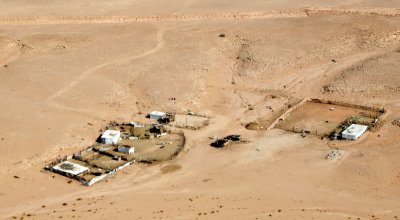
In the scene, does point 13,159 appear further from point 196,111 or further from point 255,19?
point 255,19

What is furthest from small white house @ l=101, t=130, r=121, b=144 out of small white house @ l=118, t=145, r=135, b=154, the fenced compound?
the fenced compound

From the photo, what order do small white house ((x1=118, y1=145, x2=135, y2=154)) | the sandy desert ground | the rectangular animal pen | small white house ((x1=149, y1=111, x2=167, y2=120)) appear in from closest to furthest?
the sandy desert ground → small white house ((x1=118, y1=145, x2=135, y2=154)) → the rectangular animal pen → small white house ((x1=149, y1=111, x2=167, y2=120))

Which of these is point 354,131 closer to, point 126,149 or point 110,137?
point 126,149

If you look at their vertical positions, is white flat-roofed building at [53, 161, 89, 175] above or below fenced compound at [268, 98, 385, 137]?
below

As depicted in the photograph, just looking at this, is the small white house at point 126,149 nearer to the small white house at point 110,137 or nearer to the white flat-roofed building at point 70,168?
the small white house at point 110,137

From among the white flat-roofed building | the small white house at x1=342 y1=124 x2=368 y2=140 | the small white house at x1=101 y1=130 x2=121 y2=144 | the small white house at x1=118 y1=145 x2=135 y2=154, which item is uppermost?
the small white house at x1=342 y1=124 x2=368 y2=140

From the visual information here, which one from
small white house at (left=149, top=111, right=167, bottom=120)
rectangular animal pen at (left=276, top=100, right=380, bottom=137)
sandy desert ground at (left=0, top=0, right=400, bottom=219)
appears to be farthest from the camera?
small white house at (left=149, top=111, right=167, bottom=120)

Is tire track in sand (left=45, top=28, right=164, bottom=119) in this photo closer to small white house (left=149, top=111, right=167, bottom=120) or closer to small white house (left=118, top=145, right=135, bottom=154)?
small white house (left=149, top=111, right=167, bottom=120)
